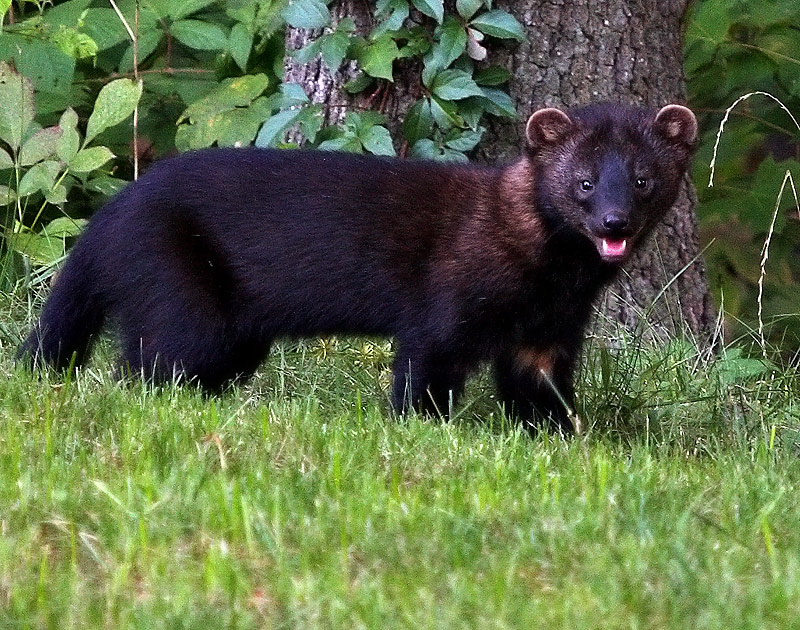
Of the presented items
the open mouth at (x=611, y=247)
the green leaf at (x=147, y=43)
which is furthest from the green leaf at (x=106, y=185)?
the open mouth at (x=611, y=247)

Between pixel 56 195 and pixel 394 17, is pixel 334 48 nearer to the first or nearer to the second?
pixel 394 17

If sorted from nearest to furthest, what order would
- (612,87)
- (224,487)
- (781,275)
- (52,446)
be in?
(224,487)
(52,446)
(612,87)
(781,275)

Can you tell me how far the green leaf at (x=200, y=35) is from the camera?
7.00 m

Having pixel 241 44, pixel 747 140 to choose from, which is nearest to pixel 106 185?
pixel 241 44

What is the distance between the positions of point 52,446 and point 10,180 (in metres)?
3.64

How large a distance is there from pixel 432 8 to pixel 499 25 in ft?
0.99

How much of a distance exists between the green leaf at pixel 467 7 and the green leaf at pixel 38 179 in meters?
2.16

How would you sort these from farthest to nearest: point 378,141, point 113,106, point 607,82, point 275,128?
1. point 113,106
2. point 607,82
3. point 275,128
4. point 378,141

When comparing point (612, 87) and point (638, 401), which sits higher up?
point (612, 87)

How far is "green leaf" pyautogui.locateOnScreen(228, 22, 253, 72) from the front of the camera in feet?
22.1

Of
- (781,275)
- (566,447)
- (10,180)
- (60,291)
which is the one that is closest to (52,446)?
(566,447)

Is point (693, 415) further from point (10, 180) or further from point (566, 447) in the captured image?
point (10, 180)

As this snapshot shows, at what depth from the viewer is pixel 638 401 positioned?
17.6 feet

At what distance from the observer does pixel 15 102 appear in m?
6.65
